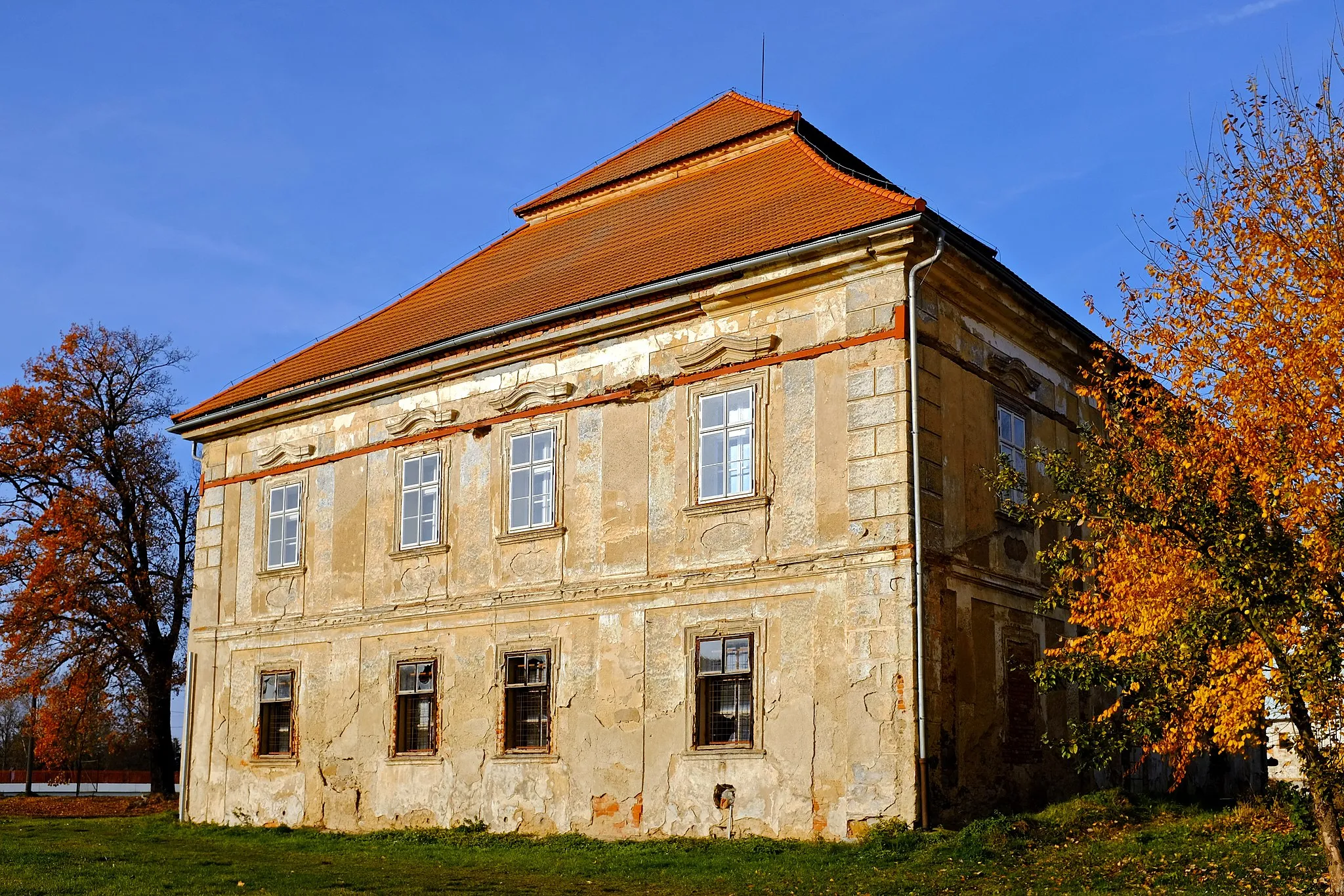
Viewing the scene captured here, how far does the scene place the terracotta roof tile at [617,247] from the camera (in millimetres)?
15898

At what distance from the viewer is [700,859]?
13070mm

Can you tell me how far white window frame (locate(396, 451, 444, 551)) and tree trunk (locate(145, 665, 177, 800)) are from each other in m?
14.2

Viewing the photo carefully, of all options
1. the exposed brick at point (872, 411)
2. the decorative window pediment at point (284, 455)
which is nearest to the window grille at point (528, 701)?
the exposed brick at point (872, 411)

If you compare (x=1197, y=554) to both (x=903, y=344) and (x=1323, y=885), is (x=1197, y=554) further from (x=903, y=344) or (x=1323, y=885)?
(x=903, y=344)

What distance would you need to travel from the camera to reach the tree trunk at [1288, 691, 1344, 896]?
9008 mm

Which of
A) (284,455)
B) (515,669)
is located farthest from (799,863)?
(284,455)

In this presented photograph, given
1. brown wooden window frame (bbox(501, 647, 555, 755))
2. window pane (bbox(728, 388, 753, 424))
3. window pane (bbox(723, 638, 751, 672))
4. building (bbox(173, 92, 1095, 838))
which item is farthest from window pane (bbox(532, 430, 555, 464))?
window pane (bbox(723, 638, 751, 672))

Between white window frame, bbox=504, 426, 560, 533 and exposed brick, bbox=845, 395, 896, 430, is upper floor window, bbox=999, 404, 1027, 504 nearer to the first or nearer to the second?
exposed brick, bbox=845, 395, 896, 430

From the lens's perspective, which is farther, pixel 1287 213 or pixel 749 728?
pixel 749 728

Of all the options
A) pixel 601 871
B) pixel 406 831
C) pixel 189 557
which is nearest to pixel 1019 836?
pixel 601 871

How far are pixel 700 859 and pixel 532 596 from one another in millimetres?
4791

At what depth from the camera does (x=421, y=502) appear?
731 inches

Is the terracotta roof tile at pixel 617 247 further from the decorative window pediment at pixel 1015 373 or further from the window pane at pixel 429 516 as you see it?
the decorative window pediment at pixel 1015 373

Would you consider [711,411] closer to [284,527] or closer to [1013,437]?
[1013,437]
